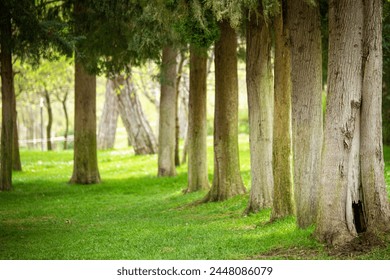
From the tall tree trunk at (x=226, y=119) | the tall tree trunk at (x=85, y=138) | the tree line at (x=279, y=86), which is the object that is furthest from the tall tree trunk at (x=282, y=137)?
the tall tree trunk at (x=85, y=138)

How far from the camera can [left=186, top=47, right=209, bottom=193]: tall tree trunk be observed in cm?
2108

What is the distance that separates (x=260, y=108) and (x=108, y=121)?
2778cm

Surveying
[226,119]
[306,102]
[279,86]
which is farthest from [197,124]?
[306,102]

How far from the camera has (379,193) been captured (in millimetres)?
11016

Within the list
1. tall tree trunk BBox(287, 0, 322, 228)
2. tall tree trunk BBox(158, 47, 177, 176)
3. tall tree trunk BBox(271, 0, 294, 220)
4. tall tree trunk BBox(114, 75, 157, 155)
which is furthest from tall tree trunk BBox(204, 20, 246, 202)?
tall tree trunk BBox(114, 75, 157, 155)

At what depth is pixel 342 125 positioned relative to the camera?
10844 mm

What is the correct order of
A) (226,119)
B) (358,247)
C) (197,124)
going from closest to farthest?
(358,247)
(226,119)
(197,124)

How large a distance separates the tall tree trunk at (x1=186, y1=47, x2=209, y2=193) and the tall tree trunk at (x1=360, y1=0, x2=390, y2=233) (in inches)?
391

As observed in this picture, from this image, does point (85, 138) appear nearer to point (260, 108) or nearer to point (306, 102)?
point (260, 108)

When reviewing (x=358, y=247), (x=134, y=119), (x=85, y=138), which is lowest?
(x=358, y=247)

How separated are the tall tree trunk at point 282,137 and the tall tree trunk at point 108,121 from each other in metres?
26.8

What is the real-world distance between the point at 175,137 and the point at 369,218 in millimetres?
17771

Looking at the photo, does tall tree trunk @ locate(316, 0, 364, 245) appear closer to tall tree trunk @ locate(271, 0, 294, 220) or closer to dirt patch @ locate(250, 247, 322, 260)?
dirt patch @ locate(250, 247, 322, 260)

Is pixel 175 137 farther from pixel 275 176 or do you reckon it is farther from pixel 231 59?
pixel 275 176
